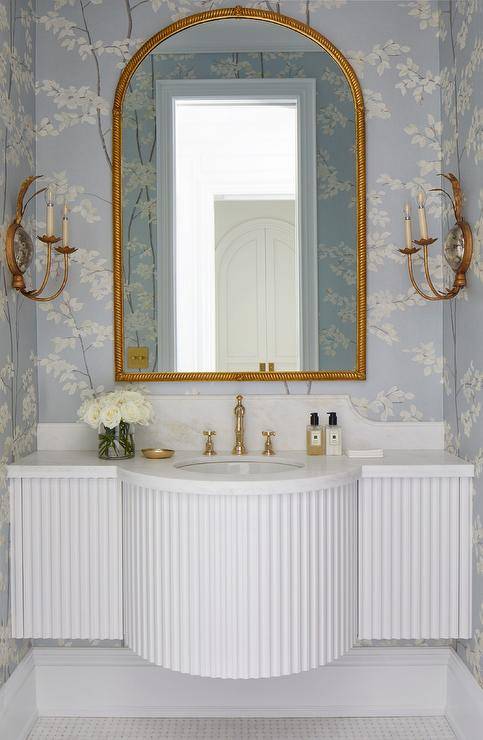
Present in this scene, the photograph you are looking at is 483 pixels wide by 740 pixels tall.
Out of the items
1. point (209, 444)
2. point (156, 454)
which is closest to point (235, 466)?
point (209, 444)

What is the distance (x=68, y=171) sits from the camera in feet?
7.50

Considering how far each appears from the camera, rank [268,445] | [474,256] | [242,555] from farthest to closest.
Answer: [268,445]
[474,256]
[242,555]

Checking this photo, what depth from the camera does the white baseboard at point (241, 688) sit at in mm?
2229

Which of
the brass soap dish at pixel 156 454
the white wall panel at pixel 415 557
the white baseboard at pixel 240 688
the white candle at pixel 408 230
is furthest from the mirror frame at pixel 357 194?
the white baseboard at pixel 240 688

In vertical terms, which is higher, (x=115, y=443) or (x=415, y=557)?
(x=115, y=443)

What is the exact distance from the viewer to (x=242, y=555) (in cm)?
179

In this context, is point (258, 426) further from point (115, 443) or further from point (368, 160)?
point (368, 160)

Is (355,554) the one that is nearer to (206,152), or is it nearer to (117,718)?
(117,718)

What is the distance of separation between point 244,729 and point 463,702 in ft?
2.25

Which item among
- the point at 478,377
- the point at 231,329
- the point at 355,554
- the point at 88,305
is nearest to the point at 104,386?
the point at 88,305

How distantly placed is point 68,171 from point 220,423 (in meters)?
1.00

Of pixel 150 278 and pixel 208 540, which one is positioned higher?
pixel 150 278

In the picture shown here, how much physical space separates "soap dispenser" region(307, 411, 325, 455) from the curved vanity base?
0.30 m

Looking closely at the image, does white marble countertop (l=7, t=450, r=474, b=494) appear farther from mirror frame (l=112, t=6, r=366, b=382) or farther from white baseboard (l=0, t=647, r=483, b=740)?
white baseboard (l=0, t=647, r=483, b=740)
